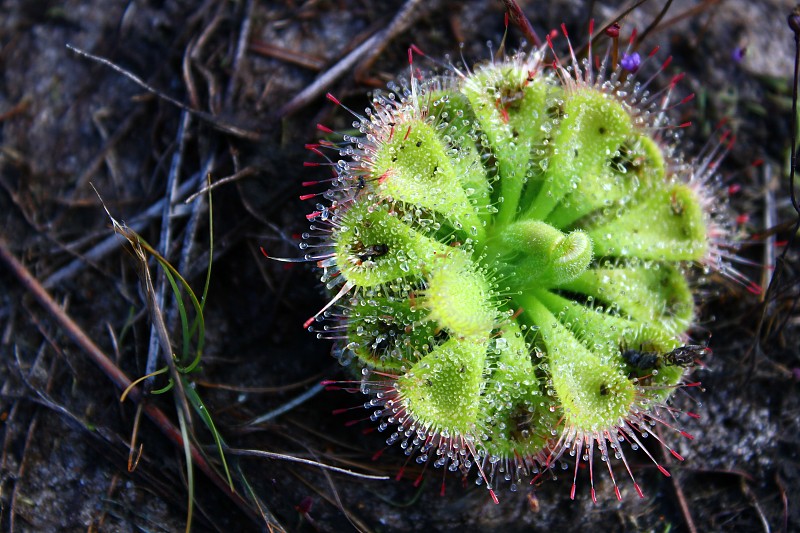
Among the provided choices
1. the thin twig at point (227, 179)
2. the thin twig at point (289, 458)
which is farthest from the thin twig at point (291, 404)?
the thin twig at point (227, 179)

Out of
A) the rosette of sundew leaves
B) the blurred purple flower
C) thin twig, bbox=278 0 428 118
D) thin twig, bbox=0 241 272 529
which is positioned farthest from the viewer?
thin twig, bbox=278 0 428 118

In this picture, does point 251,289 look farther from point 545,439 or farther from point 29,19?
point 29,19

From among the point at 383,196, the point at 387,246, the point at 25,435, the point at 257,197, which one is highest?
the point at 383,196

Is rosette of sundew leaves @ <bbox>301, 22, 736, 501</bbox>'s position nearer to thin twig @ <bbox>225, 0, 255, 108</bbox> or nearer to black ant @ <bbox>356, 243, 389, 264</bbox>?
black ant @ <bbox>356, 243, 389, 264</bbox>

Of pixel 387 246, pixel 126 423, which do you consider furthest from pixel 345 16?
pixel 126 423

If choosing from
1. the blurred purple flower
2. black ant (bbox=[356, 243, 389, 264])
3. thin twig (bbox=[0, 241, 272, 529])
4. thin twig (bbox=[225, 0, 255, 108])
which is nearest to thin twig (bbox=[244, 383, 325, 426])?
thin twig (bbox=[0, 241, 272, 529])
